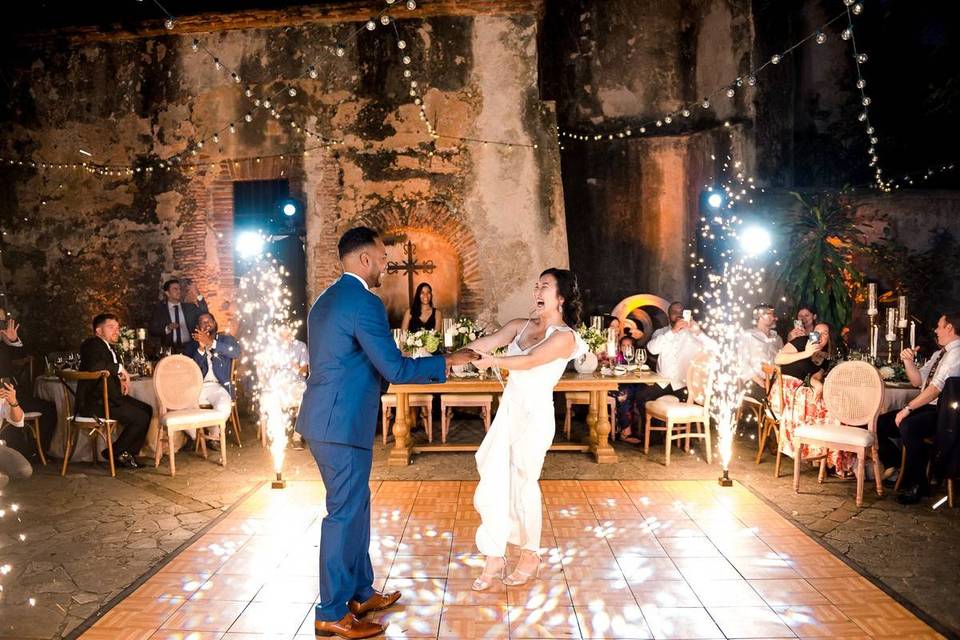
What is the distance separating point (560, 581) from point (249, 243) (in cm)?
736

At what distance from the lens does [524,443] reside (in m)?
3.68

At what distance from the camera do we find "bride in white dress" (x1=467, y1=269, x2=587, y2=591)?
3650mm

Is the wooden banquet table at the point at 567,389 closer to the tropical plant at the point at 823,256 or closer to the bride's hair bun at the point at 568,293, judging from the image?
the bride's hair bun at the point at 568,293

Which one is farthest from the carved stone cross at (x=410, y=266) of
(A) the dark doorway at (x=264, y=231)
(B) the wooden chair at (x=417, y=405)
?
(B) the wooden chair at (x=417, y=405)

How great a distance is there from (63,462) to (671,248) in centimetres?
880

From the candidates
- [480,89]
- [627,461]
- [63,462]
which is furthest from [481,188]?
[63,462]

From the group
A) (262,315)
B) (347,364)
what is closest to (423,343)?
(347,364)

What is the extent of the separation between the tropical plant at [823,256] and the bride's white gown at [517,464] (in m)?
6.15

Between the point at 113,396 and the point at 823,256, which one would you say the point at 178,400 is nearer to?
the point at 113,396

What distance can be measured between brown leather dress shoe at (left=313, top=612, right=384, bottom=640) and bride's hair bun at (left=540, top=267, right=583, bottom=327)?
1892mm

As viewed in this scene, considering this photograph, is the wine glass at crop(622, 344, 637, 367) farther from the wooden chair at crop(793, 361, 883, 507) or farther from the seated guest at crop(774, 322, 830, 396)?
the wooden chair at crop(793, 361, 883, 507)

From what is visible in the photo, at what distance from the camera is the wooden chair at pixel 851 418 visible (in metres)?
5.13

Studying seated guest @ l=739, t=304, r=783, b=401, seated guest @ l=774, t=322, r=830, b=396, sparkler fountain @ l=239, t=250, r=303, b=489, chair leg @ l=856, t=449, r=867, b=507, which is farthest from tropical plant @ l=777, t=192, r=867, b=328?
sparkler fountain @ l=239, t=250, r=303, b=489

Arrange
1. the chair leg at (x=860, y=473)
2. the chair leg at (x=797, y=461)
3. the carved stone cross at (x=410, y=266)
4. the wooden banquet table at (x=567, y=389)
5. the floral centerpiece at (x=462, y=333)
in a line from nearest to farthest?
the chair leg at (x=860, y=473)
the chair leg at (x=797, y=461)
the wooden banquet table at (x=567, y=389)
the floral centerpiece at (x=462, y=333)
the carved stone cross at (x=410, y=266)
